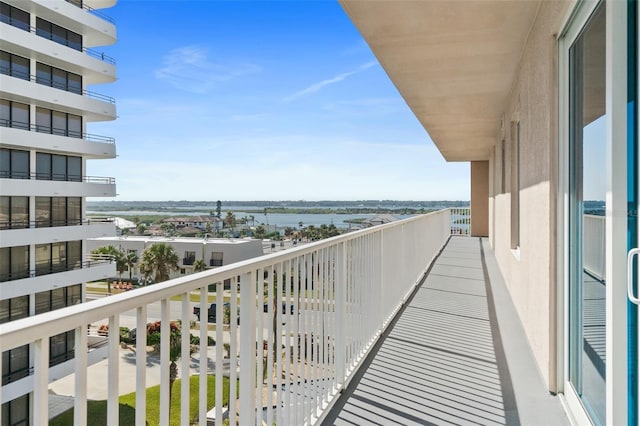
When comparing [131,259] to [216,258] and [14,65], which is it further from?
[216,258]

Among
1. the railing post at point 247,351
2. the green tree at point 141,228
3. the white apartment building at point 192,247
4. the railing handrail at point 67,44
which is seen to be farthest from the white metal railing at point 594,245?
the railing handrail at point 67,44

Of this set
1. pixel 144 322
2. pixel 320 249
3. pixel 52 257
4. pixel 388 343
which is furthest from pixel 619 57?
pixel 52 257

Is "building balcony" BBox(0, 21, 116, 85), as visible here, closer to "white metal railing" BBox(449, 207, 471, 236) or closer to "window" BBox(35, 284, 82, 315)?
"window" BBox(35, 284, 82, 315)

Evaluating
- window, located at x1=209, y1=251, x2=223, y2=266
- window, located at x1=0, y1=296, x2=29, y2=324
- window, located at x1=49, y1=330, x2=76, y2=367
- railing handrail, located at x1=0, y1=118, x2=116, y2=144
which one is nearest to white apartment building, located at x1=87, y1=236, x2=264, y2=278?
window, located at x1=209, y1=251, x2=223, y2=266

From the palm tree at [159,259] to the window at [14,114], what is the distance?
24.9ft

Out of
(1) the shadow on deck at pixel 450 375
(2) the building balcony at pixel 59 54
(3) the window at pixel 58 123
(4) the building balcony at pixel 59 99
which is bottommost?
(1) the shadow on deck at pixel 450 375

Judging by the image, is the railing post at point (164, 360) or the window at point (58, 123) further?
the window at point (58, 123)

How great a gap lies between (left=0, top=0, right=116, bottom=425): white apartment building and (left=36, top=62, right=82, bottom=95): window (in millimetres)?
46

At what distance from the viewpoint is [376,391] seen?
8.34 ft

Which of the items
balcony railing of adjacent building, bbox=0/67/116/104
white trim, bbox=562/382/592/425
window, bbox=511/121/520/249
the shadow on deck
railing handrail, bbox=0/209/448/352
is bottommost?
the shadow on deck

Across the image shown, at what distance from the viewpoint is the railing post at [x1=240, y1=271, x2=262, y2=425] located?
59.1 inches

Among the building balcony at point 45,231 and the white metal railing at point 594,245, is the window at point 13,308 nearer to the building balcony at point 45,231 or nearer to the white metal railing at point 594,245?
the building balcony at point 45,231

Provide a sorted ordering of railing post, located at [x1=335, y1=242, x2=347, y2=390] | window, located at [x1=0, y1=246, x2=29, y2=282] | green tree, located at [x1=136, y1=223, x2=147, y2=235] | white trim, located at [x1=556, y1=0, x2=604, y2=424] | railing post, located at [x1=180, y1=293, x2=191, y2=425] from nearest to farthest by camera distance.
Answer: railing post, located at [x1=180, y1=293, x2=191, y2=425] → white trim, located at [x1=556, y1=0, x2=604, y2=424] → railing post, located at [x1=335, y1=242, x2=347, y2=390] → window, located at [x1=0, y1=246, x2=29, y2=282] → green tree, located at [x1=136, y1=223, x2=147, y2=235]

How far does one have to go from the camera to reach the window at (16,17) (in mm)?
16766
